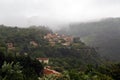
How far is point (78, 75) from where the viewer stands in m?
42.6

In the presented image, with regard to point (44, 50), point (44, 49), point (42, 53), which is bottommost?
point (42, 53)

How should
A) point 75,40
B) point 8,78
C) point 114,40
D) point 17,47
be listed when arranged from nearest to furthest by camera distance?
1. point 8,78
2. point 17,47
3. point 75,40
4. point 114,40

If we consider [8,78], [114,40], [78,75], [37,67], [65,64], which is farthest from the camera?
[114,40]

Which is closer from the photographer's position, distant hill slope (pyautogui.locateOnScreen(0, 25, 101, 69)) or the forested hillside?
the forested hillside

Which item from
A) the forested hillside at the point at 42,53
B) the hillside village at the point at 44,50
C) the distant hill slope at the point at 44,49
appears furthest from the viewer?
the distant hill slope at the point at 44,49

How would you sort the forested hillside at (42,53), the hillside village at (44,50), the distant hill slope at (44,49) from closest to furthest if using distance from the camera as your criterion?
the forested hillside at (42,53)
the hillside village at (44,50)
the distant hill slope at (44,49)

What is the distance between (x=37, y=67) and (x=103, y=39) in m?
128

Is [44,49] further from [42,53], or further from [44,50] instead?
[42,53]

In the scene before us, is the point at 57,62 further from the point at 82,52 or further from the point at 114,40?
the point at 114,40

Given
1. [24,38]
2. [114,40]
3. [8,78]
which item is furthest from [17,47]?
[114,40]

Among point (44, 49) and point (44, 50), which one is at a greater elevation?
point (44, 49)

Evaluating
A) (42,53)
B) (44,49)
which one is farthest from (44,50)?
(42,53)

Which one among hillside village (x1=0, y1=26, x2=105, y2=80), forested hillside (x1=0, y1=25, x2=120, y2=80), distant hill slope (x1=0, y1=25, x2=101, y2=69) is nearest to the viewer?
forested hillside (x1=0, y1=25, x2=120, y2=80)

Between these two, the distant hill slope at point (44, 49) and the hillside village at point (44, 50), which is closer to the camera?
the hillside village at point (44, 50)
